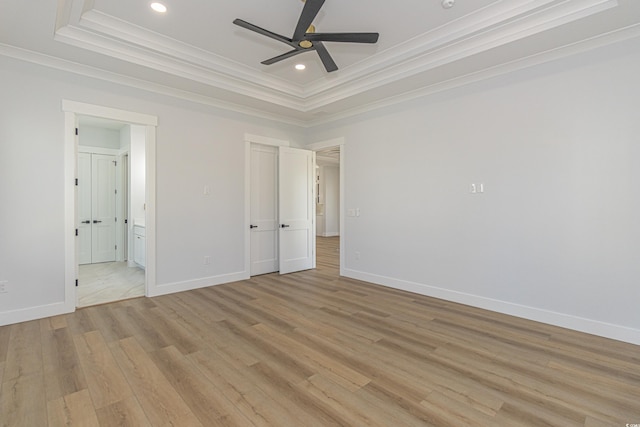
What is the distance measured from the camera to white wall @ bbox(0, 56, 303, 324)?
3277 millimetres

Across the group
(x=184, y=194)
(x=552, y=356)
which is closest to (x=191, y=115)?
(x=184, y=194)

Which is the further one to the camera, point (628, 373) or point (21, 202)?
point (21, 202)

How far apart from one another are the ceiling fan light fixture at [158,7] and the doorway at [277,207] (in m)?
2.39

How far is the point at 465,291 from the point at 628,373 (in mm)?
1690

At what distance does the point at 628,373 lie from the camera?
231cm

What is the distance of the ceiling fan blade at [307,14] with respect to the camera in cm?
226

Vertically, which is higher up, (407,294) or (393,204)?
(393,204)

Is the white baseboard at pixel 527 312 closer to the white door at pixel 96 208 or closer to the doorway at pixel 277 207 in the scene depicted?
the doorway at pixel 277 207

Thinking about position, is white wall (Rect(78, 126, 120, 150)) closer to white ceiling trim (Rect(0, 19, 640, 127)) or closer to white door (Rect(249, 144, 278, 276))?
white ceiling trim (Rect(0, 19, 640, 127))

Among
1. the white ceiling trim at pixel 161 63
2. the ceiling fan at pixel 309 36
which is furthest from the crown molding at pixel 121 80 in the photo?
the ceiling fan at pixel 309 36

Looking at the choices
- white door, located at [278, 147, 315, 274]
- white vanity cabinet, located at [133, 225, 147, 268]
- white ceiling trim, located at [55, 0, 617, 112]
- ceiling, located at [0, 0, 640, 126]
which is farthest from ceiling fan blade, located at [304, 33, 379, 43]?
white vanity cabinet, located at [133, 225, 147, 268]

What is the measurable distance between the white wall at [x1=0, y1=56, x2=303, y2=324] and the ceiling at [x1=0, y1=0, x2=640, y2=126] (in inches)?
11.0

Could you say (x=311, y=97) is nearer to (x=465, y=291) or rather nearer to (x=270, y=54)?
(x=270, y=54)

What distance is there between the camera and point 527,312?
11.2 ft
